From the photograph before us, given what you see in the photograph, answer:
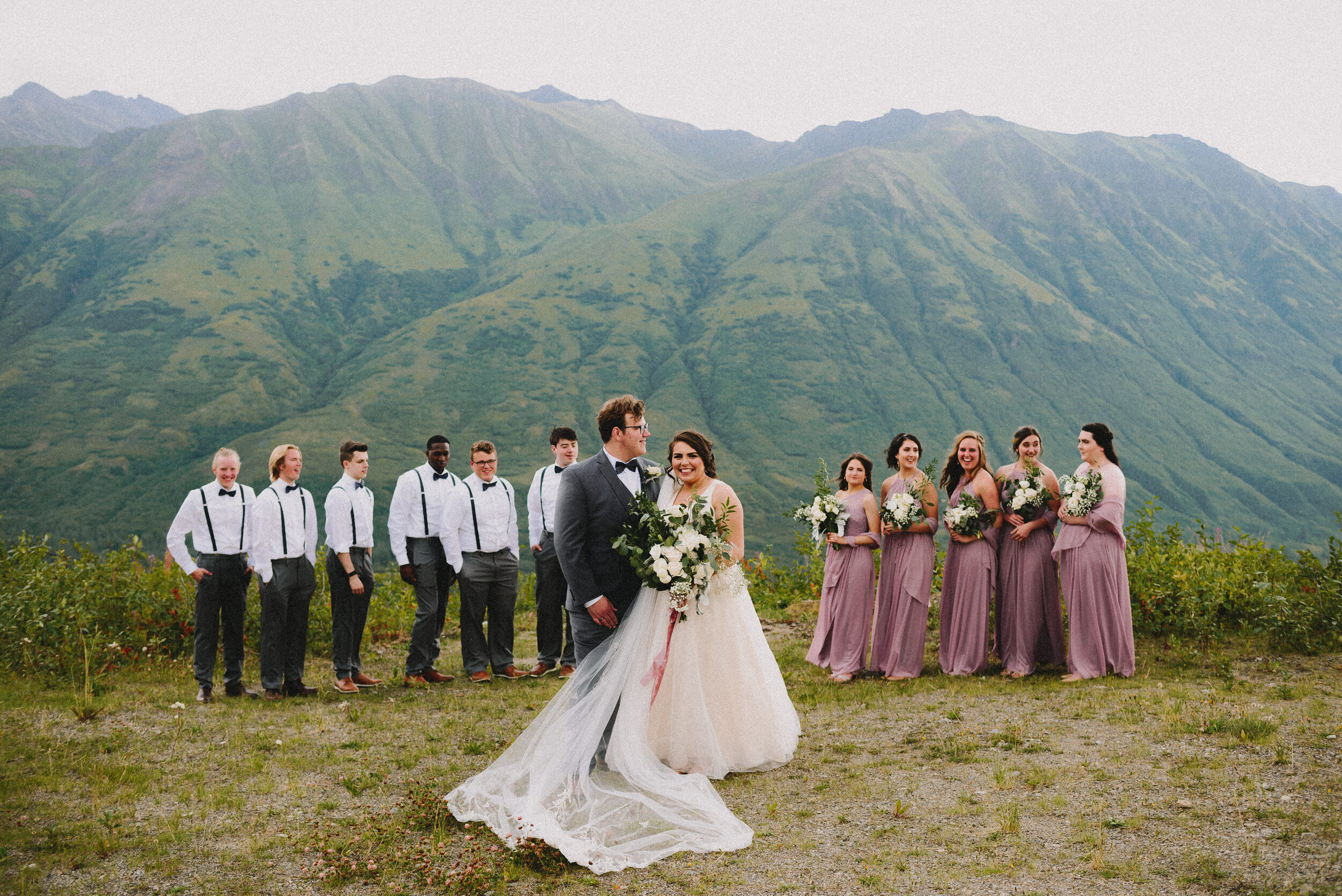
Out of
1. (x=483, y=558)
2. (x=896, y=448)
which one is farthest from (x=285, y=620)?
(x=896, y=448)

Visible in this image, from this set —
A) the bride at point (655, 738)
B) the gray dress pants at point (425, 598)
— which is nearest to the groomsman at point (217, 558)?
the gray dress pants at point (425, 598)

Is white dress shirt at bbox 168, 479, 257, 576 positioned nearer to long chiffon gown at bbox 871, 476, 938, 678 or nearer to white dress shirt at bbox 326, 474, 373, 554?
white dress shirt at bbox 326, 474, 373, 554

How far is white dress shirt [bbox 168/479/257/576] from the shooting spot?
8.16m

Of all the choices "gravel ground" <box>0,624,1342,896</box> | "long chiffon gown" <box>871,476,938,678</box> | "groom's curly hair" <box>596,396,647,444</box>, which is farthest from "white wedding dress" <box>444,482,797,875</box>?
"long chiffon gown" <box>871,476,938,678</box>

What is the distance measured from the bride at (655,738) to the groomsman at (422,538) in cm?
404

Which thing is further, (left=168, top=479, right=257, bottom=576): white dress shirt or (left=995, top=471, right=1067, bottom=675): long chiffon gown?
(left=995, top=471, right=1067, bottom=675): long chiffon gown

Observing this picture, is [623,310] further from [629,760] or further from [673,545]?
[629,760]

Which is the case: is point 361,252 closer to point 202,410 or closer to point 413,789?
point 202,410

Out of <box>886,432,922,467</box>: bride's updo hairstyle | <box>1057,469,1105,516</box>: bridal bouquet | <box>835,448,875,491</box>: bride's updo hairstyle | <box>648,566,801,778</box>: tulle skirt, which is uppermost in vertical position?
<box>886,432,922,467</box>: bride's updo hairstyle

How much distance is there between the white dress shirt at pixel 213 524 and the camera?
321 inches

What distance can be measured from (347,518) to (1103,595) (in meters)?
7.78

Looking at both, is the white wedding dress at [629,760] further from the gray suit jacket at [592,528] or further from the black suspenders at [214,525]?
the black suspenders at [214,525]

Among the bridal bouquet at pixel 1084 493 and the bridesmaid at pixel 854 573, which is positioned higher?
the bridal bouquet at pixel 1084 493

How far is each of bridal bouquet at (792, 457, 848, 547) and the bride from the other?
330cm
